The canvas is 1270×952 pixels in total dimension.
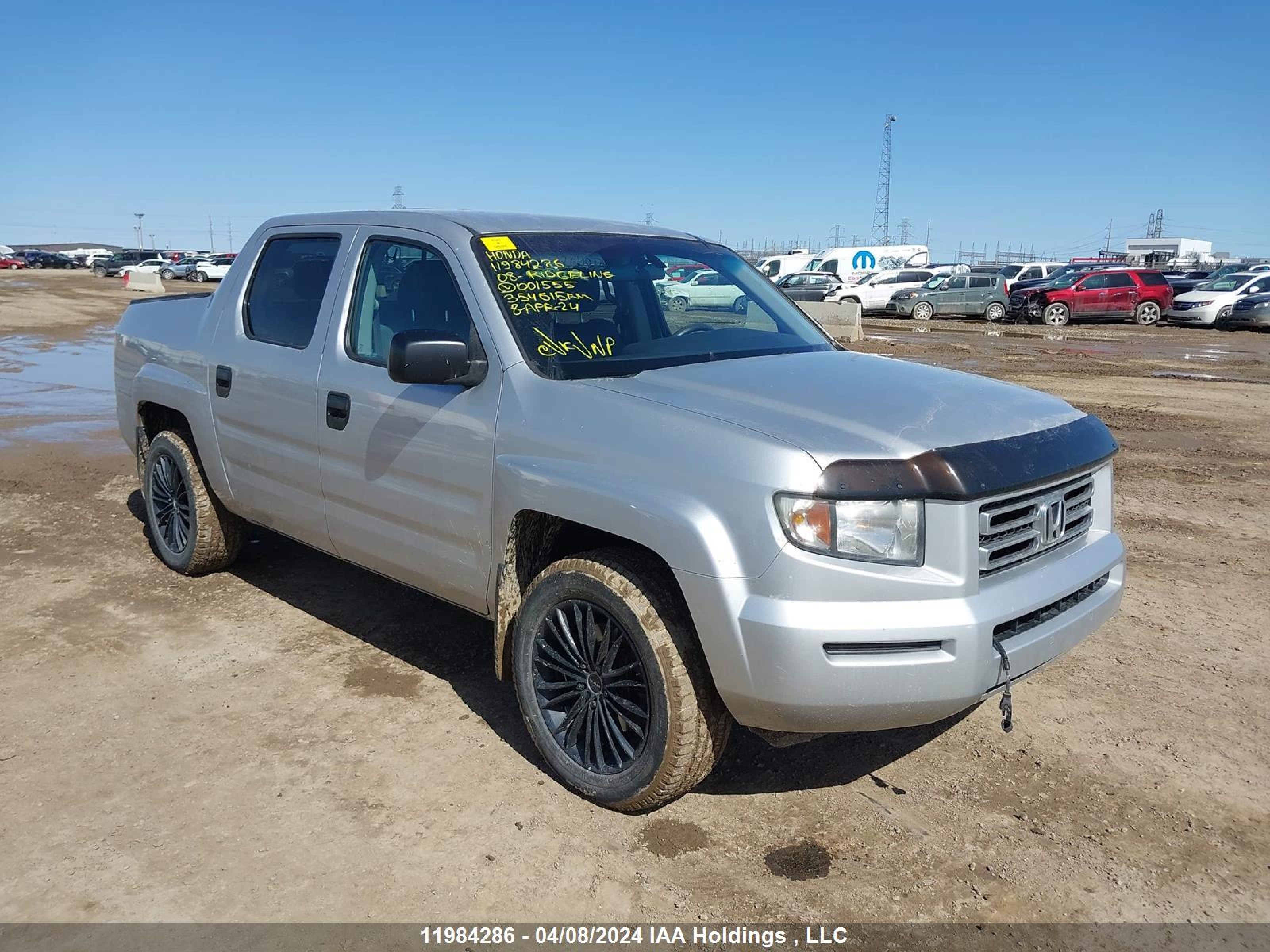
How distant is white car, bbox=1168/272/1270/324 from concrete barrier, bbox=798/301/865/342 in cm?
1163

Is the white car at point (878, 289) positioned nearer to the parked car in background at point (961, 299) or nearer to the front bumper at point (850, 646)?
the parked car in background at point (961, 299)

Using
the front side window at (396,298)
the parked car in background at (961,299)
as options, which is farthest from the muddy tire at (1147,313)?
the front side window at (396,298)

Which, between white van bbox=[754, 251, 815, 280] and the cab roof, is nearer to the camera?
the cab roof

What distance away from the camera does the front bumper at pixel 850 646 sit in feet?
9.27

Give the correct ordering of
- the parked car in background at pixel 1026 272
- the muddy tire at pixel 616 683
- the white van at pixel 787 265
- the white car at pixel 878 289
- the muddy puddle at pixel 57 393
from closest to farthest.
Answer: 1. the muddy tire at pixel 616 683
2. the muddy puddle at pixel 57 393
3. the white car at pixel 878 289
4. the parked car in background at pixel 1026 272
5. the white van at pixel 787 265

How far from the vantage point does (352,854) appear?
123 inches

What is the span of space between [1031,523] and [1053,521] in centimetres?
14

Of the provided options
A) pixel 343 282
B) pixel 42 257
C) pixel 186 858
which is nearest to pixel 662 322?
pixel 343 282

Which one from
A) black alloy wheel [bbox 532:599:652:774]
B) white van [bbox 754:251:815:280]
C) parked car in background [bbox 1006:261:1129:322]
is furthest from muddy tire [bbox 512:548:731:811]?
white van [bbox 754:251:815:280]

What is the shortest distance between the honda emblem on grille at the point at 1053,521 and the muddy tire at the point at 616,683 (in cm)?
113

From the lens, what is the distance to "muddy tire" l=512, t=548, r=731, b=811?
310 cm

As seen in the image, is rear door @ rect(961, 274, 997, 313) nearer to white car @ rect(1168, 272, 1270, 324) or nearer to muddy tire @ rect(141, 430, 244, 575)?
white car @ rect(1168, 272, 1270, 324)

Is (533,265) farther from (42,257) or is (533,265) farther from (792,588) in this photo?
(42,257)

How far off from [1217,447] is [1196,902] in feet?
26.9
